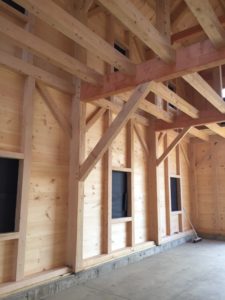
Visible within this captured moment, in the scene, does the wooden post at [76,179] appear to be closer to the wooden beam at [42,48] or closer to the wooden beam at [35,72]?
the wooden beam at [35,72]

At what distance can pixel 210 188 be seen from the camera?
6965 mm

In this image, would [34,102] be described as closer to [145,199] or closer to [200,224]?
Answer: [145,199]

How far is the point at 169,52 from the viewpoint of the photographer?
2.72m

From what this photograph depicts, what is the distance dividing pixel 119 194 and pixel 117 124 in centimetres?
177

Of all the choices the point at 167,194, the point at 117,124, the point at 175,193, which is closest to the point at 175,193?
the point at 175,193

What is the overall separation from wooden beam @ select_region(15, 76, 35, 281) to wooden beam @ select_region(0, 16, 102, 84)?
18.7 inches

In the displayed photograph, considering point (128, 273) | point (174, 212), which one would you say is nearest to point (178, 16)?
point (174, 212)

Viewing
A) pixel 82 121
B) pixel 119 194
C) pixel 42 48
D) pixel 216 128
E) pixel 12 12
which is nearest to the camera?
pixel 42 48

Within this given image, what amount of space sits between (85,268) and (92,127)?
81.6 inches

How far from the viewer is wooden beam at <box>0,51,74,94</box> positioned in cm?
292

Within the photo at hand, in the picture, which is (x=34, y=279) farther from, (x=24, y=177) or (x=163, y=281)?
(x=163, y=281)

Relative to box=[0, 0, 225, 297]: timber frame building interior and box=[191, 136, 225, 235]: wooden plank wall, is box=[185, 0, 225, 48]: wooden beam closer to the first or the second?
box=[0, 0, 225, 297]: timber frame building interior

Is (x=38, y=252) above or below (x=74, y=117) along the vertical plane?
below

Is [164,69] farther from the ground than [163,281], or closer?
farther from the ground
